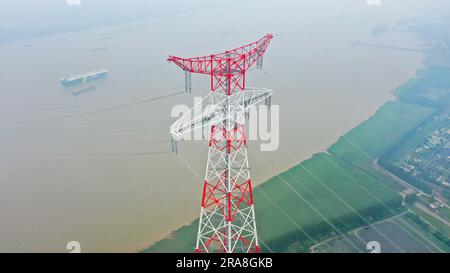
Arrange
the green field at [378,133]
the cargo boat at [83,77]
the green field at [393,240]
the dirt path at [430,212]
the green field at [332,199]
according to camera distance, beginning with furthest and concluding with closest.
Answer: the cargo boat at [83,77] < the green field at [378,133] < the dirt path at [430,212] < the green field at [332,199] < the green field at [393,240]

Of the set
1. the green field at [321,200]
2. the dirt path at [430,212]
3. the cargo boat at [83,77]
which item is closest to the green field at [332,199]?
the green field at [321,200]

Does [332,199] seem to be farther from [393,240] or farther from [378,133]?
[378,133]

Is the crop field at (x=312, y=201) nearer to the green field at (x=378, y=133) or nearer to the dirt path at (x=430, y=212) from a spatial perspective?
the dirt path at (x=430, y=212)

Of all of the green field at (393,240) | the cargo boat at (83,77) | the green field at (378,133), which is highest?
the cargo boat at (83,77)

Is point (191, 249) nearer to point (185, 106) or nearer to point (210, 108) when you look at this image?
point (210, 108)

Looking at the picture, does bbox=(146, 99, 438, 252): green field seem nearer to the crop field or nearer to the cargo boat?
the crop field

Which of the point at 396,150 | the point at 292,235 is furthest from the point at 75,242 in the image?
the point at 396,150

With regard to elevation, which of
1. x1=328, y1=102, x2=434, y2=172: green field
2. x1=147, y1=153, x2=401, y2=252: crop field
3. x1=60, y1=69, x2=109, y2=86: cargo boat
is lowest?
x1=147, y1=153, x2=401, y2=252: crop field

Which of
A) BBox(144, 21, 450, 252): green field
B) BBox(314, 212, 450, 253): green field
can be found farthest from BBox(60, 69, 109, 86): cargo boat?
BBox(314, 212, 450, 253): green field

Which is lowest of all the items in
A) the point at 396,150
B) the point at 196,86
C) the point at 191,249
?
the point at 191,249
